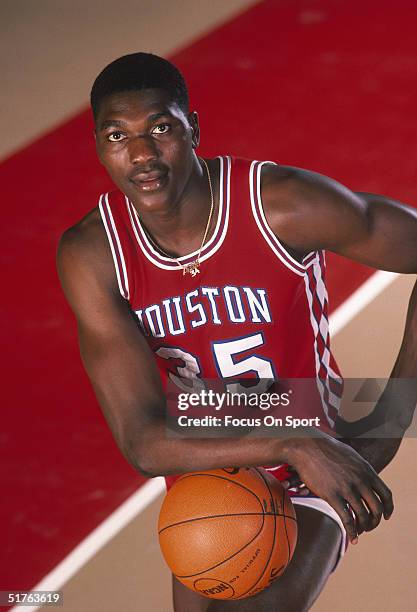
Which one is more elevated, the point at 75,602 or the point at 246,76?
the point at 246,76

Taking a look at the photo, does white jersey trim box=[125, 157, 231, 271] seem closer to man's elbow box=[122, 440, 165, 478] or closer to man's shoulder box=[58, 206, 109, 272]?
man's shoulder box=[58, 206, 109, 272]

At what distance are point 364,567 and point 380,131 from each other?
48.5 inches

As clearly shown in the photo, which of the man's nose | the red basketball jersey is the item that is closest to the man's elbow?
the red basketball jersey

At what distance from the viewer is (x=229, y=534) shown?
1525 millimetres

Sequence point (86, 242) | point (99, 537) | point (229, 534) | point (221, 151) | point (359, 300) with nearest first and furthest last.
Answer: point (229, 534) < point (86, 242) < point (99, 537) < point (359, 300) < point (221, 151)

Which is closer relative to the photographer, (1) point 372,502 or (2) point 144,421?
(1) point 372,502

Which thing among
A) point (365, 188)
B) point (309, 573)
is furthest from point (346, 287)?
point (309, 573)

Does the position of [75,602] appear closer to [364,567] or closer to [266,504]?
[364,567]

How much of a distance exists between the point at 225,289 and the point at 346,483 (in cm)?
46

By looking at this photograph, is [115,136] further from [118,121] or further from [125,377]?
[125,377]

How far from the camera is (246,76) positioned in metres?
3.08

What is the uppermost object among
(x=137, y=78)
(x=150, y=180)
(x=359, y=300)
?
(x=137, y=78)

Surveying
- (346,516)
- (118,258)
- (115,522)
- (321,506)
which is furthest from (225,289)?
(115,522)

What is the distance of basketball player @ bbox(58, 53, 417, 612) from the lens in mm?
1631
